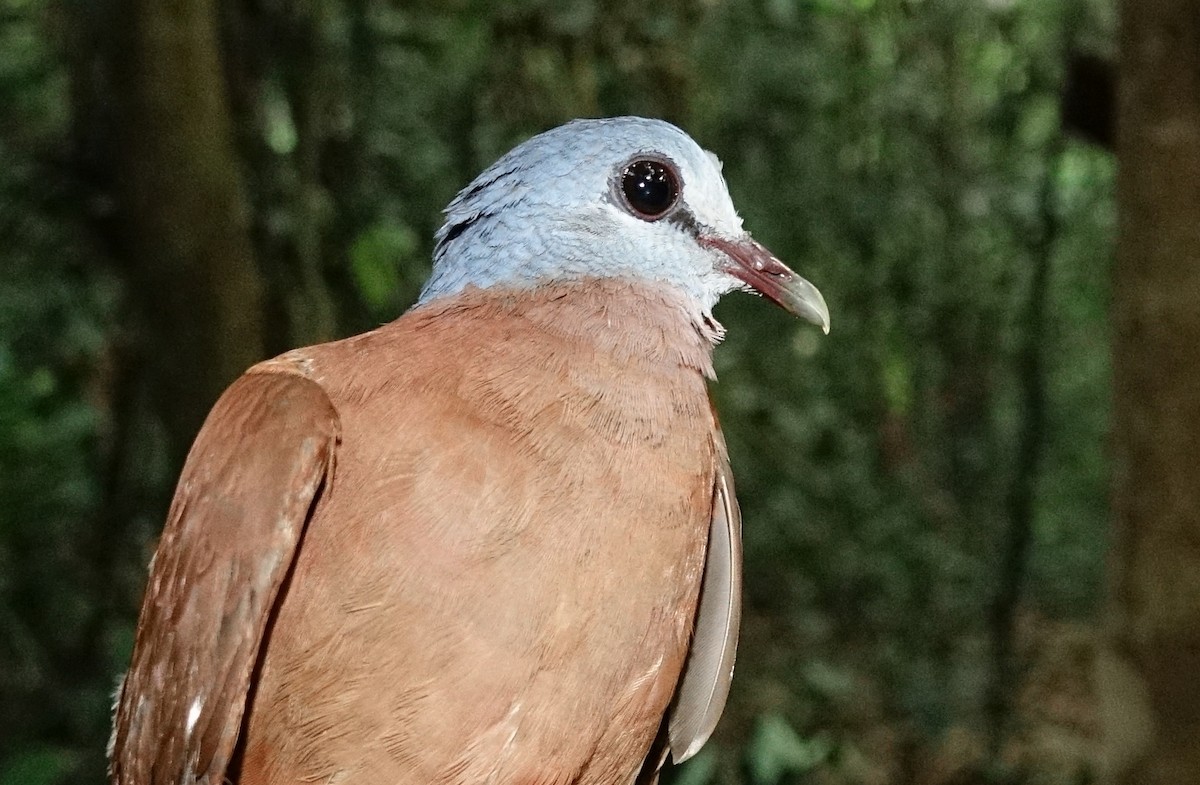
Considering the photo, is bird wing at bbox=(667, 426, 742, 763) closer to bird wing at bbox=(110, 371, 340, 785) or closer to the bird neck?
the bird neck

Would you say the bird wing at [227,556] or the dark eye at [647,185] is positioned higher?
the dark eye at [647,185]

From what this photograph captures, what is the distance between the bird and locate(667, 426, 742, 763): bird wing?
142 millimetres

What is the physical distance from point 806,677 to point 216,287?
3325 mm

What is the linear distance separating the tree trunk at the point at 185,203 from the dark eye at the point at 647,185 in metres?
1.80

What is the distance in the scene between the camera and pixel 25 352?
3154mm

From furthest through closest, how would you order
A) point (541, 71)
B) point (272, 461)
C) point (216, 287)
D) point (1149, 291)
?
point (541, 71)
point (216, 287)
point (1149, 291)
point (272, 461)

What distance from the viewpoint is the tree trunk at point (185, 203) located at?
2.93 metres

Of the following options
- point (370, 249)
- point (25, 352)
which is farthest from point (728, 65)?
point (25, 352)

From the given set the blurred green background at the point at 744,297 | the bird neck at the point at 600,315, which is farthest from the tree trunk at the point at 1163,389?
the bird neck at the point at 600,315

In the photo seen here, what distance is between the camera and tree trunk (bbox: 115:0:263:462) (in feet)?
9.62

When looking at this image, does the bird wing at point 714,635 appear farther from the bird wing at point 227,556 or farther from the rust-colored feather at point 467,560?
the bird wing at point 227,556

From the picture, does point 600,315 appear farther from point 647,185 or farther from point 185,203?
point 185,203

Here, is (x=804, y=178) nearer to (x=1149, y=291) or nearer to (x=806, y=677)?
(x=806, y=677)

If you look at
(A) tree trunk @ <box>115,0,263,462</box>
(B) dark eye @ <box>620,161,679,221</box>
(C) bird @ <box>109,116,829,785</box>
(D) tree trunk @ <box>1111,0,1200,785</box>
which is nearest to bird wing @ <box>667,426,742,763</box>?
(C) bird @ <box>109,116,829,785</box>
